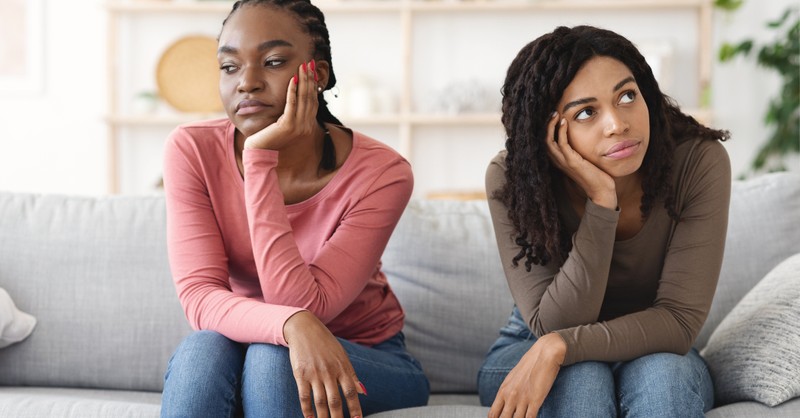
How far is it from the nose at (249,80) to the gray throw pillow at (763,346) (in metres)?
0.99

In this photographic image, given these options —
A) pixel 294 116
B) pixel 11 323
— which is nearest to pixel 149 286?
pixel 11 323

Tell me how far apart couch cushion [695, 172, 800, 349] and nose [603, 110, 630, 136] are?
567 millimetres

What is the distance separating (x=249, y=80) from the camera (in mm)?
1478

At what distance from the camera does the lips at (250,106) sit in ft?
4.94

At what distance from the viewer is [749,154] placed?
417 cm

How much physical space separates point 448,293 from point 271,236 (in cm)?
52

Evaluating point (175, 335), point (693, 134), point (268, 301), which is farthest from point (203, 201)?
point (693, 134)

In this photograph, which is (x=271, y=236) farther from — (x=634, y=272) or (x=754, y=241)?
(x=754, y=241)

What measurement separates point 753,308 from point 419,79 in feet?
9.46

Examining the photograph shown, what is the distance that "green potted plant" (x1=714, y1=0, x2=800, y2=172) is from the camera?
137 inches

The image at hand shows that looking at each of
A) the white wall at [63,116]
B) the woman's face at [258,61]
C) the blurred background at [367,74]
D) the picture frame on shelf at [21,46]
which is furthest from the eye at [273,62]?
the picture frame on shelf at [21,46]

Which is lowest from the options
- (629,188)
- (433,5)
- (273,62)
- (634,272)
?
(634,272)

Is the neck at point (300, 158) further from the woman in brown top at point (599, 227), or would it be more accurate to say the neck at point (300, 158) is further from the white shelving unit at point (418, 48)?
the white shelving unit at point (418, 48)

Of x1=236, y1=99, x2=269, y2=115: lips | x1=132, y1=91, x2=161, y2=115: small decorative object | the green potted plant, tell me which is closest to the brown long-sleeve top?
x1=236, y1=99, x2=269, y2=115: lips
